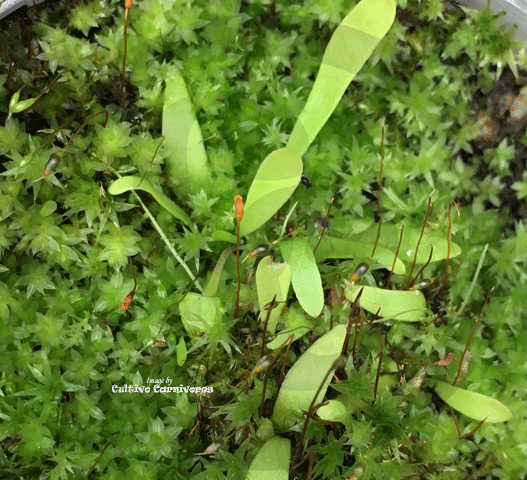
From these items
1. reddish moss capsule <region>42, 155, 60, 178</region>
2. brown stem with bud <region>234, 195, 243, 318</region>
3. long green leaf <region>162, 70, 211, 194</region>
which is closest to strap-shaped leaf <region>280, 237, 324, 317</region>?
brown stem with bud <region>234, 195, 243, 318</region>

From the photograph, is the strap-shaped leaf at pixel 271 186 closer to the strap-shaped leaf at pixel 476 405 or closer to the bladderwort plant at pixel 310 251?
the bladderwort plant at pixel 310 251

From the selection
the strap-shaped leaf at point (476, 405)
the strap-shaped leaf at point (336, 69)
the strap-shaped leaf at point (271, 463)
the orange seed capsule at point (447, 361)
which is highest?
the strap-shaped leaf at point (336, 69)

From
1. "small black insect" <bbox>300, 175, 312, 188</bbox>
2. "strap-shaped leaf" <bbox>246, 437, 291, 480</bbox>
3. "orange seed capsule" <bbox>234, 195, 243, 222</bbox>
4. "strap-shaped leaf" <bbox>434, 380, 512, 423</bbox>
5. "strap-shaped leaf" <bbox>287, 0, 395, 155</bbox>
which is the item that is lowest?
"strap-shaped leaf" <bbox>246, 437, 291, 480</bbox>

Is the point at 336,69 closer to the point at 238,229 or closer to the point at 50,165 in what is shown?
the point at 238,229

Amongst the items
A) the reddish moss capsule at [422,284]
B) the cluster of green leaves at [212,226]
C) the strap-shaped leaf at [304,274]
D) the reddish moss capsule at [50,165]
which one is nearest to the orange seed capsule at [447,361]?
the cluster of green leaves at [212,226]

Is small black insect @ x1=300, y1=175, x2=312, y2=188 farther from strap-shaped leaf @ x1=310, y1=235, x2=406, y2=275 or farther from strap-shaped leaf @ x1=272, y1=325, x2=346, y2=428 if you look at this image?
strap-shaped leaf @ x1=272, y1=325, x2=346, y2=428
